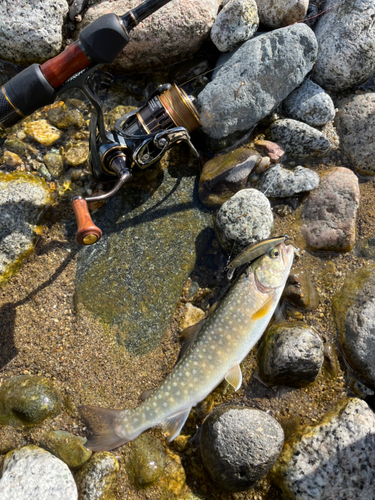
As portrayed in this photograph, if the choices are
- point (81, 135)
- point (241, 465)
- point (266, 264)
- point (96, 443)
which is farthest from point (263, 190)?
point (96, 443)

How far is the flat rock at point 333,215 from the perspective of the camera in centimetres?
399

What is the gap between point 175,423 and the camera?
10.5ft

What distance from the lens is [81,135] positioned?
4262 millimetres

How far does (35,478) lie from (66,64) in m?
3.38

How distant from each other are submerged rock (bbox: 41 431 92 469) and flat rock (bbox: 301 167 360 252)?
121 inches

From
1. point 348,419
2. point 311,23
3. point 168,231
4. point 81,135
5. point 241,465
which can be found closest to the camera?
point 241,465

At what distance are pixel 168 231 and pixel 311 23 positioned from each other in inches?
134

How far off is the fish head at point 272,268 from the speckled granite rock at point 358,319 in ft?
2.78

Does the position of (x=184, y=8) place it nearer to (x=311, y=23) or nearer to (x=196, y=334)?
(x=311, y=23)

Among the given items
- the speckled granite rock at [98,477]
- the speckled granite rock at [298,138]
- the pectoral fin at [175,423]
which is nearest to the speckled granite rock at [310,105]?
the speckled granite rock at [298,138]

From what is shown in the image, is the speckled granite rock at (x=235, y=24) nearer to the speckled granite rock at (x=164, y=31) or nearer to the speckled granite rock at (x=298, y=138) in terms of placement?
the speckled granite rock at (x=164, y=31)

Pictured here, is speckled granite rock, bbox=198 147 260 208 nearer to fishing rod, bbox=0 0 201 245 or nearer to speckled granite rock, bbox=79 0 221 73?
fishing rod, bbox=0 0 201 245

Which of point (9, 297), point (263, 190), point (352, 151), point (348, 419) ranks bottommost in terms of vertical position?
point (348, 419)

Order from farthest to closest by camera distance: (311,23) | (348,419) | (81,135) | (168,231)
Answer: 1. (311,23)
2. (81,135)
3. (168,231)
4. (348,419)
